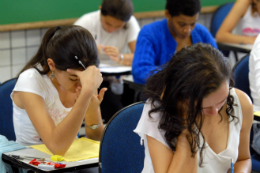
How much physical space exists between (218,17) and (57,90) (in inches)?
108

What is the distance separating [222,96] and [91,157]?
0.60 metres

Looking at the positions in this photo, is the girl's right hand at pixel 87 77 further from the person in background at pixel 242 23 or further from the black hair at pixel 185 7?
the person in background at pixel 242 23

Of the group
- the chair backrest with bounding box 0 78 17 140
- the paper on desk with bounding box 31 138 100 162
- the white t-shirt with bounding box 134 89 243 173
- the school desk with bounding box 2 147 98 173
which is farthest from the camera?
the chair backrest with bounding box 0 78 17 140

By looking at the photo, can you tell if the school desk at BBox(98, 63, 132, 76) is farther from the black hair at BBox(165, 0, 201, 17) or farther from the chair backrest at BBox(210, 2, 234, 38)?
the chair backrest at BBox(210, 2, 234, 38)

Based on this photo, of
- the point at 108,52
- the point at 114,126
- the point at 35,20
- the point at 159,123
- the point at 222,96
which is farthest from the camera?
the point at 35,20

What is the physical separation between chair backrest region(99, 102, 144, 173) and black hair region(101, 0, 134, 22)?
69.5 inches

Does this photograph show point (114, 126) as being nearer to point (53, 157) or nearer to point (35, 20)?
point (53, 157)

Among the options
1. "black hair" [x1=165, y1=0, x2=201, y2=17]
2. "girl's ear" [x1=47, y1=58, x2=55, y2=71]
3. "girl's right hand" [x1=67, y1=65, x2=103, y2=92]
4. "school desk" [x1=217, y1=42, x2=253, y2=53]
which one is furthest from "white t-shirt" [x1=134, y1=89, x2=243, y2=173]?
"school desk" [x1=217, y1=42, x2=253, y2=53]

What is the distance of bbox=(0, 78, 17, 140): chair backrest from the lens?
6.23 feet

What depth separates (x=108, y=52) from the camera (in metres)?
3.16

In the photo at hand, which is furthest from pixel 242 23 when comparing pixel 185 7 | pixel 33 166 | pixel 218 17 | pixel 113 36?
pixel 33 166

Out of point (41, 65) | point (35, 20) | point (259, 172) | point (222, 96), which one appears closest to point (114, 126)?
point (222, 96)

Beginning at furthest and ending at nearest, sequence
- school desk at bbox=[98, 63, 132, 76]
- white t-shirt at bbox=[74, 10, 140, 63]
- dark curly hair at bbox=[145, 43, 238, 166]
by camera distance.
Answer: white t-shirt at bbox=[74, 10, 140, 63]
school desk at bbox=[98, 63, 132, 76]
dark curly hair at bbox=[145, 43, 238, 166]

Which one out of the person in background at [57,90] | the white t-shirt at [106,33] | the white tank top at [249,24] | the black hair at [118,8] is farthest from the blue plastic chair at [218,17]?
the person in background at [57,90]
